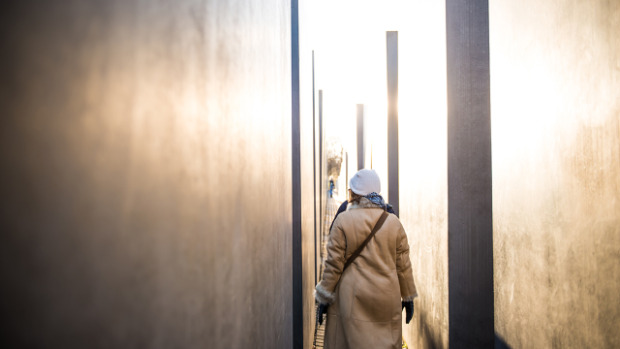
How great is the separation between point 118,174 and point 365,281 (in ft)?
9.07

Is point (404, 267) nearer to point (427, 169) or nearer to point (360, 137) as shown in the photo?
point (427, 169)

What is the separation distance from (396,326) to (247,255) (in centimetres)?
233

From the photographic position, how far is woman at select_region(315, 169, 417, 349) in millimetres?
2967

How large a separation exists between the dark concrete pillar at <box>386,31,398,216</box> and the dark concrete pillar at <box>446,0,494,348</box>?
316cm

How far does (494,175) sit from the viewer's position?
8.18ft

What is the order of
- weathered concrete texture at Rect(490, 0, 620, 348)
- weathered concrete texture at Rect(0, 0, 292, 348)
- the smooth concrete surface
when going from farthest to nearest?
the smooth concrete surface → weathered concrete texture at Rect(490, 0, 620, 348) → weathered concrete texture at Rect(0, 0, 292, 348)

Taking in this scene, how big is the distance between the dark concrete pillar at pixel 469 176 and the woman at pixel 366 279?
0.46 m

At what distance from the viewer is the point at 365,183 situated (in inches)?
125

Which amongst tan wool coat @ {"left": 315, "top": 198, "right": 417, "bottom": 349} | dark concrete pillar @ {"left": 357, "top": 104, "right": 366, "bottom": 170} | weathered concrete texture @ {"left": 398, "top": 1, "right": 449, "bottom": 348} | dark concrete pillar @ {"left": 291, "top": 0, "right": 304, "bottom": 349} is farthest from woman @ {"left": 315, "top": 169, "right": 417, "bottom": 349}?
dark concrete pillar @ {"left": 357, "top": 104, "right": 366, "bottom": 170}

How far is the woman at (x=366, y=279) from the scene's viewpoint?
9.73 feet

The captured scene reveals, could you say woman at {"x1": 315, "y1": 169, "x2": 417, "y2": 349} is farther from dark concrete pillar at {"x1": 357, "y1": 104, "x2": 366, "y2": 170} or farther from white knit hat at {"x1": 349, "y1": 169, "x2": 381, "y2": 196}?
dark concrete pillar at {"x1": 357, "y1": 104, "x2": 366, "y2": 170}

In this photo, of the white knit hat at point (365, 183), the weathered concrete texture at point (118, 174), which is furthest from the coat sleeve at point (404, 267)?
the weathered concrete texture at point (118, 174)

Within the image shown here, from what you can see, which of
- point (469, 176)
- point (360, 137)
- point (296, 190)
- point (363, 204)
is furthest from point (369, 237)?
point (360, 137)

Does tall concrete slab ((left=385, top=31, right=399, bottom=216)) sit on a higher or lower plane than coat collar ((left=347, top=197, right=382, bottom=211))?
higher
